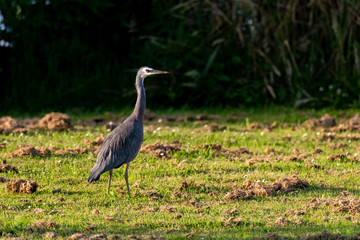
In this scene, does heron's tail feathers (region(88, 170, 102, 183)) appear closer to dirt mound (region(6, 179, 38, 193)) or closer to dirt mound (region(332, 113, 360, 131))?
dirt mound (region(6, 179, 38, 193))

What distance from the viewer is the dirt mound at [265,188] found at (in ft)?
19.5

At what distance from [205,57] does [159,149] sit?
16.9 ft

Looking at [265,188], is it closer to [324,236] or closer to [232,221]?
[232,221]

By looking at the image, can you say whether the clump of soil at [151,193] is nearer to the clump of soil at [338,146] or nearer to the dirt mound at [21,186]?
the dirt mound at [21,186]

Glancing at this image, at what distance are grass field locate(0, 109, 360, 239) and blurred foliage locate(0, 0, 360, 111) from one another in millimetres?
2519

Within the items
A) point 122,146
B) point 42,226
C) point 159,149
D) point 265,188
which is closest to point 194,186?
point 265,188

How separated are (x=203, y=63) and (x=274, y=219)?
25.4 feet

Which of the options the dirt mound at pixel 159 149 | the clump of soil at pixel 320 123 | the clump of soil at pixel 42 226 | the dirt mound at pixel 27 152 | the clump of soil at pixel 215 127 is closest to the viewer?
the clump of soil at pixel 42 226

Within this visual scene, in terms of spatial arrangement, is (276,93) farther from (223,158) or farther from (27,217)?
(27,217)

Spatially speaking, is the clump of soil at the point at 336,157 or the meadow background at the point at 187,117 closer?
the meadow background at the point at 187,117

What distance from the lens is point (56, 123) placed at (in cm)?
977

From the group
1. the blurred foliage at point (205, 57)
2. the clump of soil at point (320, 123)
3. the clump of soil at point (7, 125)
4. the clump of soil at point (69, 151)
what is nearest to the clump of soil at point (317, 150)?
the clump of soil at point (320, 123)

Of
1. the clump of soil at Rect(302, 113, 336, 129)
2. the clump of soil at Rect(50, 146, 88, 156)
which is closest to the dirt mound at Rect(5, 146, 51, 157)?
the clump of soil at Rect(50, 146, 88, 156)

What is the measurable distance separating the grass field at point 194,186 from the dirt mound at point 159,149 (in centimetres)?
2
